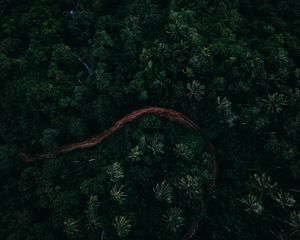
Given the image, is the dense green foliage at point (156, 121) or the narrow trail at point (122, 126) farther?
the narrow trail at point (122, 126)

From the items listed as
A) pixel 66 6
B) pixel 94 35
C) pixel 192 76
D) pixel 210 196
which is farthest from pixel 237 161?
pixel 66 6

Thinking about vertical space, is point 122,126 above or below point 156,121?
below

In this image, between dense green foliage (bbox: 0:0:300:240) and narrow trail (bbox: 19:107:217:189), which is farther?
narrow trail (bbox: 19:107:217:189)

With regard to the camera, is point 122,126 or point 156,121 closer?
point 156,121

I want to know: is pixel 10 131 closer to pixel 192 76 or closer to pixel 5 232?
pixel 5 232
